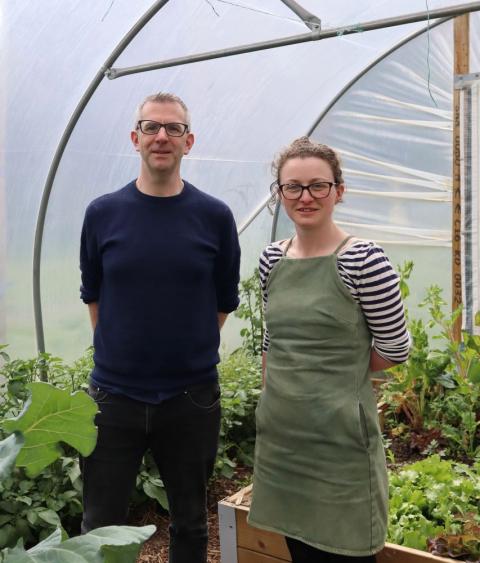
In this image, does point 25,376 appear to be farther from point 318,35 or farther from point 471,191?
point 471,191

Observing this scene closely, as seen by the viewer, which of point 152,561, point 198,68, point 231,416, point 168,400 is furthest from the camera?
point 198,68

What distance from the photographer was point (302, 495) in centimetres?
185

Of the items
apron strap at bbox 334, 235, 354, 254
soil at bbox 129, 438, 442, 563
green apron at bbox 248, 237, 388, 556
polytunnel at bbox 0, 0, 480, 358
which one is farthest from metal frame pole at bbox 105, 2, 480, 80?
soil at bbox 129, 438, 442, 563

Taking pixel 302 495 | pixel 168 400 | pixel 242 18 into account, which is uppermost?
Result: pixel 242 18

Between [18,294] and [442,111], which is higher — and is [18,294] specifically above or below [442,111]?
below

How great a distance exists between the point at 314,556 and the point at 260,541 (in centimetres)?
66

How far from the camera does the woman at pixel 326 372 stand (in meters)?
1.77

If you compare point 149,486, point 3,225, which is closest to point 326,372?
point 149,486

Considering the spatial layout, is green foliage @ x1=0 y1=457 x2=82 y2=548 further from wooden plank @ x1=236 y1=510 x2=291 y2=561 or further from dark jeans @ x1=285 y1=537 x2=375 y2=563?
dark jeans @ x1=285 y1=537 x2=375 y2=563

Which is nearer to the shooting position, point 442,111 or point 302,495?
point 302,495

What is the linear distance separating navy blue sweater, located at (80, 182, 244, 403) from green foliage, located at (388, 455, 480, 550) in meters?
0.94

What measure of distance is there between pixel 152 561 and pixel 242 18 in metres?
3.13

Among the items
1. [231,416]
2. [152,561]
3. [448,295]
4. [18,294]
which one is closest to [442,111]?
[448,295]

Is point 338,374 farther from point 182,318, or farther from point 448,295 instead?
point 448,295
